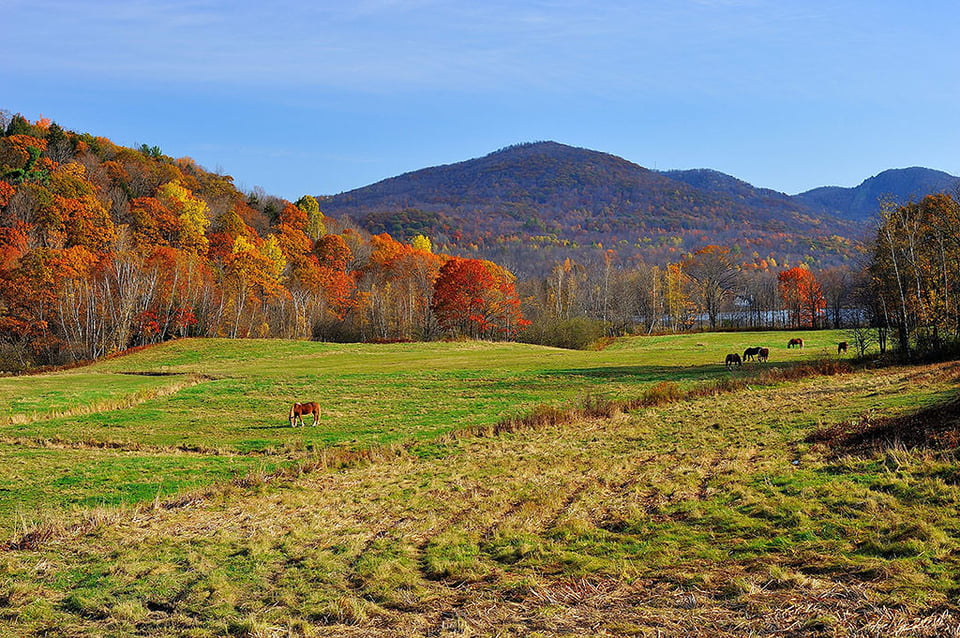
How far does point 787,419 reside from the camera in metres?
18.8

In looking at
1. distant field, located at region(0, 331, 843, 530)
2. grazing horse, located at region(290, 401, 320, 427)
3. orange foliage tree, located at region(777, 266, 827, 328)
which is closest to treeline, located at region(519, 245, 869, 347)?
orange foliage tree, located at region(777, 266, 827, 328)

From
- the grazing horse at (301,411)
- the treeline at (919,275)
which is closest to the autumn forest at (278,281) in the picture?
the treeline at (919,275)

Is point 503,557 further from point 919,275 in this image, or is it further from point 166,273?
point 166,273

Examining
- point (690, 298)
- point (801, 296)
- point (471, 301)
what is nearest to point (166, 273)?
point (471, 301)

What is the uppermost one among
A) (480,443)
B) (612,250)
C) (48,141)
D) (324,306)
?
(48,141)

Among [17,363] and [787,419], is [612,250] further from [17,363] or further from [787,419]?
[787,419]

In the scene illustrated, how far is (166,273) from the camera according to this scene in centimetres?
6781

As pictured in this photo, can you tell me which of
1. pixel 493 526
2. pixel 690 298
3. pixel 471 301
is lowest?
pixel 493 526

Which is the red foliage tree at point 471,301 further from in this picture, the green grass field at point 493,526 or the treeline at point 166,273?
the green grass field at point 493,526

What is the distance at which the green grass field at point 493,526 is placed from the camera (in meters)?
6.67

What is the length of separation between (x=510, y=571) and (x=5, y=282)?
66.2m

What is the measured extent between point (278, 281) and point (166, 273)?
14.6 meters

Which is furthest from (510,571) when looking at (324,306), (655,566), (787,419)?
(324,306)

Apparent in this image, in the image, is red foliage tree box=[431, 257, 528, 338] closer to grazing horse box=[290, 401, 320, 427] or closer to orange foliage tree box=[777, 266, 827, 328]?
orange foliage tree box=[777, 266, 827, 328]
